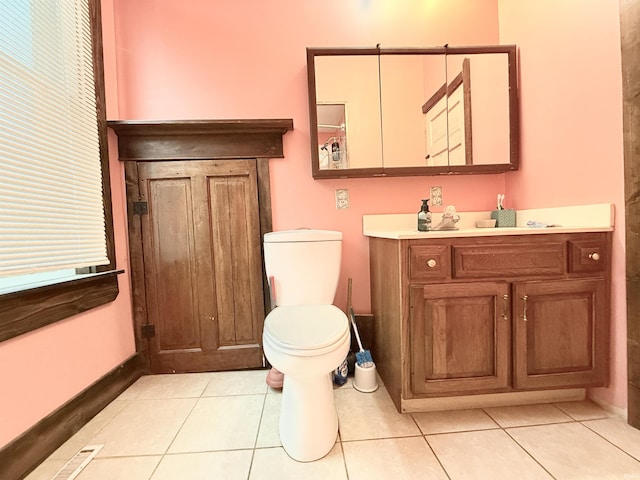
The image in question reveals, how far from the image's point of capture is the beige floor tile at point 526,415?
4.15ft

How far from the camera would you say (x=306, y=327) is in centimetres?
120

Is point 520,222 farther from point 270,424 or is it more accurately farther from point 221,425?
point 221,425

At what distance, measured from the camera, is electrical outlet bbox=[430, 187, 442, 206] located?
1846 mm

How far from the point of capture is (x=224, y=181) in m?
1.75

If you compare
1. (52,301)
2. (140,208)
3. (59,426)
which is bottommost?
(59,426)

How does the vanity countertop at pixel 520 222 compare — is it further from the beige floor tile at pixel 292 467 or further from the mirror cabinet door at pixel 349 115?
the beige floor tile at pixel 292 467

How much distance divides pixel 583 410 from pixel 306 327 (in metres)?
1.37

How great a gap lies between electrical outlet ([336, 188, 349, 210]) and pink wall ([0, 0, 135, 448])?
132cm

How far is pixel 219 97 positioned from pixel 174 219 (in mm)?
812

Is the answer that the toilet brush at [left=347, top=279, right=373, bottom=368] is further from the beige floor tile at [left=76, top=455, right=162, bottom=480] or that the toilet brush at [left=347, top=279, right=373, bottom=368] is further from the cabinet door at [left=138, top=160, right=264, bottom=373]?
the beige floor tile at [left=76, top=455, right=162, bottom=480]

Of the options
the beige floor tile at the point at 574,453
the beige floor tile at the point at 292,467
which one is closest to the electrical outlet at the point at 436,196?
the beige floor tile at the point at 574,453

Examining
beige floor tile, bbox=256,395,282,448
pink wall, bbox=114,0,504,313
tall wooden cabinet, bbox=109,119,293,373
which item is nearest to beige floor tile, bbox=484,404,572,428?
pink wall, bbox=114,0,504,313

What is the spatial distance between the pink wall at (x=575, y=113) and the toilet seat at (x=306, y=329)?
A: 1274mm

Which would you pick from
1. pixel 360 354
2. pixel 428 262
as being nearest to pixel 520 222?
pixel 428 262
